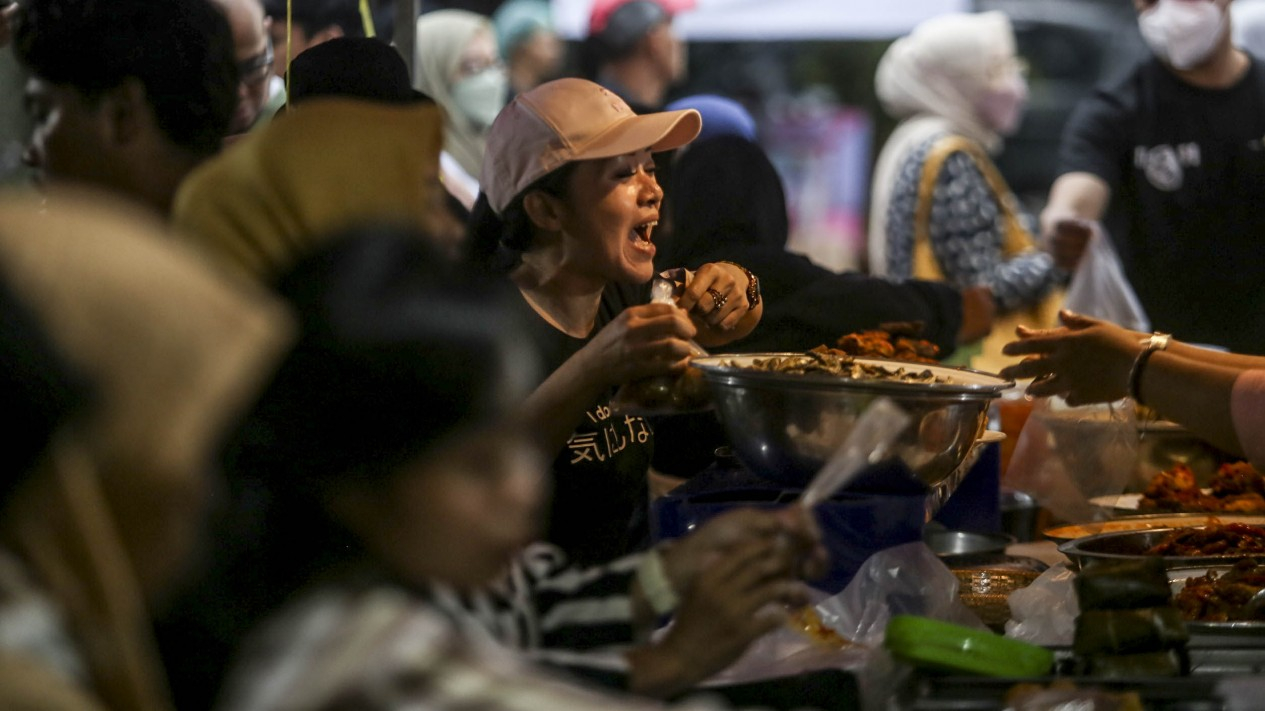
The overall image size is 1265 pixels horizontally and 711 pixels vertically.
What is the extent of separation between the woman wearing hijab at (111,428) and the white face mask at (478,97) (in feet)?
14.9

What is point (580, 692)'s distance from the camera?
1158 mm

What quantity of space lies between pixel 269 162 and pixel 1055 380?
1.69 m

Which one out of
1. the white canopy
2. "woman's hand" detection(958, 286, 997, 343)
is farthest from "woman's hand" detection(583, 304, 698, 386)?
the white canopy

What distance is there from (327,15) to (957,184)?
232 centimetres

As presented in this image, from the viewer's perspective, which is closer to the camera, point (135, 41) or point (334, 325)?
point (334, 325)

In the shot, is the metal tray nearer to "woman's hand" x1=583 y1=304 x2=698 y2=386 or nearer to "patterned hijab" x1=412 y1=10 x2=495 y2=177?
"woman's hand" x1=583 y1=304 x2=698 y2=386

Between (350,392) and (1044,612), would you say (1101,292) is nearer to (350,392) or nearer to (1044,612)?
(1044,612)

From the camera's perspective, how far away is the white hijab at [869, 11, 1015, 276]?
520 cm

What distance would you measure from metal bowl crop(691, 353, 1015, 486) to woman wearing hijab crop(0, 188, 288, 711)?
110cm

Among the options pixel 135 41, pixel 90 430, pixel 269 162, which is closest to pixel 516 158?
pixel 135 41

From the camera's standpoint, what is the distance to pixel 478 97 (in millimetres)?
5566

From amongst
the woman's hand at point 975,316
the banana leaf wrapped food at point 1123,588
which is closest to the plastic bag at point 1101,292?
the woman's hand at point 975,316

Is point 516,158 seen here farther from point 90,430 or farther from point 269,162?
point 90,430

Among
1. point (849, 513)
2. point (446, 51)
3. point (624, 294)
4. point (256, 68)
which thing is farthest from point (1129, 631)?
point (446, 51)
